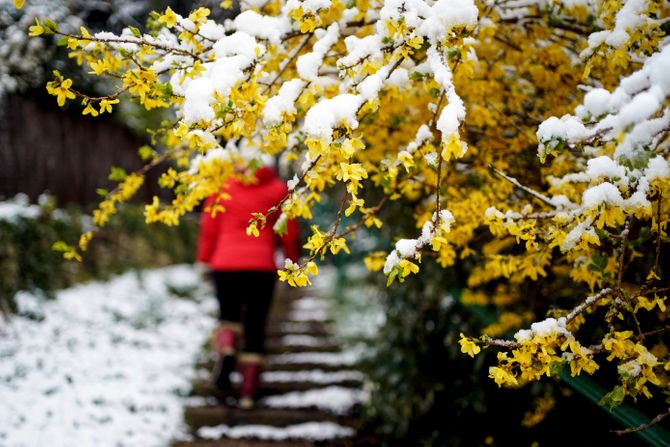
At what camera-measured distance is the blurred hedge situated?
4.32 meters

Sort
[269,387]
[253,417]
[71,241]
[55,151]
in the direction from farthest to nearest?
1. [55,151]
2. [71,241]
3. [269,387]
4. [253,417]

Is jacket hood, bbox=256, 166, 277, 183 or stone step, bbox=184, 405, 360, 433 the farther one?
jacket hood, bbox=256, 166, 277, 183

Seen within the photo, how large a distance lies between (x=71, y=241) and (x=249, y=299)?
8.40 ft

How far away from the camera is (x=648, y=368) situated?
1.44 m

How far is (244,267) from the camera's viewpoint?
388cm

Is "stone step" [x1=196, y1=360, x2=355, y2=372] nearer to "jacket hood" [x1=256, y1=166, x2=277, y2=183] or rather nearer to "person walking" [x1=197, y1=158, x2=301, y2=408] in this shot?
"person walking" [x1=197, y1=158, x2=301, y2=408]

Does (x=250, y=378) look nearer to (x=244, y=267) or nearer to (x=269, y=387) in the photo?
(x=269, y=387)

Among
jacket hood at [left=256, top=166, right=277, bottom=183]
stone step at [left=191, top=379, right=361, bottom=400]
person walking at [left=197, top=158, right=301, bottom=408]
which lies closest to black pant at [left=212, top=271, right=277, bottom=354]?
person walking at [left=197, top=158, right=301, bottom=408]

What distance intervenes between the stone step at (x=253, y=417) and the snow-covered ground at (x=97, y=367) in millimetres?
132

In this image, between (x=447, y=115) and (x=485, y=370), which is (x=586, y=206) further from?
(x=485, y=370)

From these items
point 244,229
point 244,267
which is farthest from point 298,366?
point 244,229

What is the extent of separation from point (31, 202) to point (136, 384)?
123 inches

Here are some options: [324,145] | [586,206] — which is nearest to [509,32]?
[586,206]

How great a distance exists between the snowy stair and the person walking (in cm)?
19
